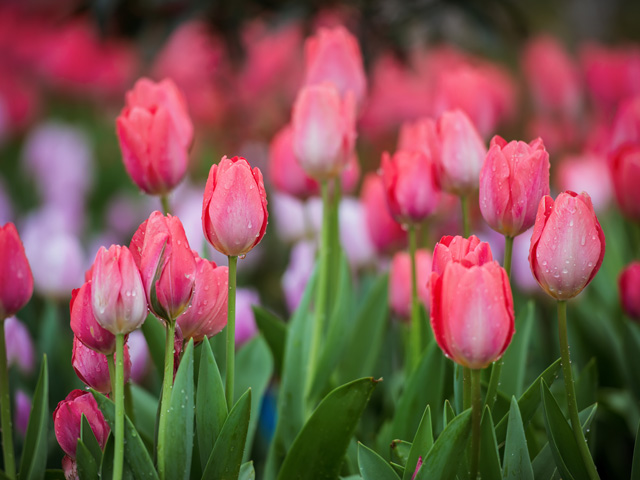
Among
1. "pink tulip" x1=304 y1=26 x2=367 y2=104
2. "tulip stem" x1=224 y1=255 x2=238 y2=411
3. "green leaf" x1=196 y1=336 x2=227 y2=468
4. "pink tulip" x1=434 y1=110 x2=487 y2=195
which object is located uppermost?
"pink tulip" x1=304 y1=26 x2=367 y2=104

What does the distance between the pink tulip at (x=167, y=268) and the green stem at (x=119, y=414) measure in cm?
5

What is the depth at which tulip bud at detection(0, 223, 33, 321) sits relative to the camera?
69cm

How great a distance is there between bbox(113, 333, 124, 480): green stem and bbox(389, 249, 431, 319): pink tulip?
21.4 inches

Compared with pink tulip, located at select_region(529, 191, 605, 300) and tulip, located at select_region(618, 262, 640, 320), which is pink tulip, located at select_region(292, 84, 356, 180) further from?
tulip, located at select_region(618, 262, 640, 320)

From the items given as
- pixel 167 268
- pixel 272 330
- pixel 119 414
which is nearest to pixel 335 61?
pixel 272 330

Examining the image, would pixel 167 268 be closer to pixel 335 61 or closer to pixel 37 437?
pixel 37 437

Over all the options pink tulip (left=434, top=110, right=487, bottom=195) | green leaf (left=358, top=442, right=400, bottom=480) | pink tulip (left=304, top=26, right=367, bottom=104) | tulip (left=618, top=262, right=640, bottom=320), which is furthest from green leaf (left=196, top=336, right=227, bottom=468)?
tulip (left=618, top=262, right=640, bottom=320)

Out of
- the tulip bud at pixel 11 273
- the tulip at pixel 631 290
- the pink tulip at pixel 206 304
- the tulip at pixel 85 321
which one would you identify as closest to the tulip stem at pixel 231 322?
the pink tulip at pixel 206 304

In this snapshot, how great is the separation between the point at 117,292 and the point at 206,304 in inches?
3.9

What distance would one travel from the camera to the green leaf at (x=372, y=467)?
664 mm

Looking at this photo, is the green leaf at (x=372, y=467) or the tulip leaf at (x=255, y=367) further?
the tulip leaf at (x=255, y=367)

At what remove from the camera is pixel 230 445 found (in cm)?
66

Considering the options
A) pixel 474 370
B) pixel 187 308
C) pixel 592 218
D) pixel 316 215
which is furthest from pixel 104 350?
pixel 316 215

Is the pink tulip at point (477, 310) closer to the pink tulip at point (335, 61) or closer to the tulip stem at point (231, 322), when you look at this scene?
the tulip stem at point (231, 322)
